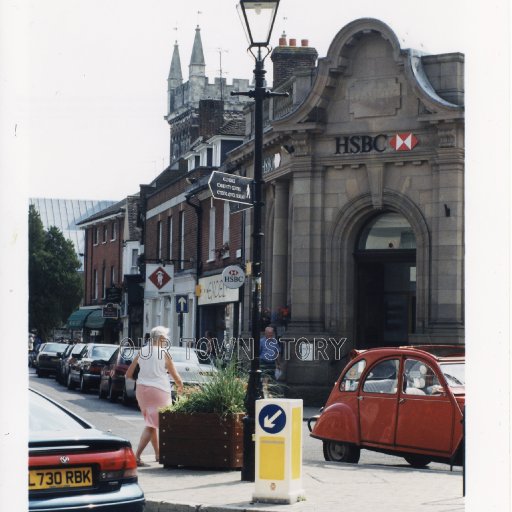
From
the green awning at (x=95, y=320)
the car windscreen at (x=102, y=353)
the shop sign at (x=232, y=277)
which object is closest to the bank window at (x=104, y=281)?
the green awning at (x=95, y=320)

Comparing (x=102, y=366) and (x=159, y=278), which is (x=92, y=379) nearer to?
(x=102, y=366)

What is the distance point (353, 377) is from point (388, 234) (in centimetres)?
1526

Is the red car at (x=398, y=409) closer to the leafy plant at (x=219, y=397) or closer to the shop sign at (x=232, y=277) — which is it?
the leafy plant at (x=219, y=397)

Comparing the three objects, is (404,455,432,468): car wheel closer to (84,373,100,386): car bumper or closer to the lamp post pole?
the lamp post pole

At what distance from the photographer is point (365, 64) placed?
30297 mm

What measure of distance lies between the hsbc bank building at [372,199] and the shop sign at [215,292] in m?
8.70

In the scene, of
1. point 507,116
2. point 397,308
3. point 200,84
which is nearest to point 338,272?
point 397,308

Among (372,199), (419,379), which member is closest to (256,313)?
(419,379)

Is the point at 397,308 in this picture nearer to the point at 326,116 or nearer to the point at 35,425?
the point at 326,116

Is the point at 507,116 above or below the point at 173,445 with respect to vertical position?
above

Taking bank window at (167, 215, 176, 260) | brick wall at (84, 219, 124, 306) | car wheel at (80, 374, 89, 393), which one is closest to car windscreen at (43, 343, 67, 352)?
bank window at (167, 215, 176, 260)

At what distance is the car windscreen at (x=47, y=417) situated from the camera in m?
9.08

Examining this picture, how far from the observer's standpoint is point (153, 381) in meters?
15.1

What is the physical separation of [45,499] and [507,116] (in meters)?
4.51
